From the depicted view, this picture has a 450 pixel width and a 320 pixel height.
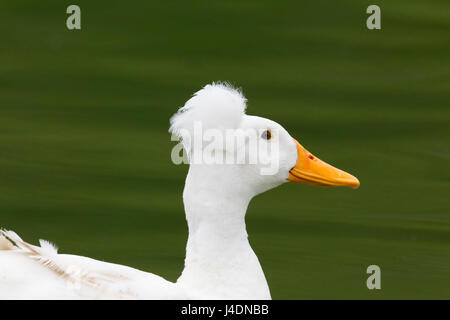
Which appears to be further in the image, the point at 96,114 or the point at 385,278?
the point at 96,114

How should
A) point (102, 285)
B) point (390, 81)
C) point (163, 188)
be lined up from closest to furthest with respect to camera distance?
point (102, 285) < point (163, 188) < point (390, 81)

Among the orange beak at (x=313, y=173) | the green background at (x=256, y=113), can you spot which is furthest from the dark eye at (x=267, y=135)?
→ the green background at (x=256, y=113)

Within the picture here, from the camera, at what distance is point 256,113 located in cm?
1032

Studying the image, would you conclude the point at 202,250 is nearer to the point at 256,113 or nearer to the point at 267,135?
the point at 267,135

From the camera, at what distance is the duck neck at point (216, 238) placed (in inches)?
250

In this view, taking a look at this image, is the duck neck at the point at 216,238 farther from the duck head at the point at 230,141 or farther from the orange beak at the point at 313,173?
the orange beak at the point at 313,173

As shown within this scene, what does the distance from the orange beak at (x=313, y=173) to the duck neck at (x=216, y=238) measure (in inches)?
14.9

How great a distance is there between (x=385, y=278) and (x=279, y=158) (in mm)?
2077

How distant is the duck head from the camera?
20.7ft

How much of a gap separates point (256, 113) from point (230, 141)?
13.0 ft

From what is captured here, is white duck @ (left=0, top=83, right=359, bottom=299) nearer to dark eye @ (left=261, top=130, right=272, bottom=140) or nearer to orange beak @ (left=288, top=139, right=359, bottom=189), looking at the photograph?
dark eye @ (left=261, top=130, right=272, bottom=140)
